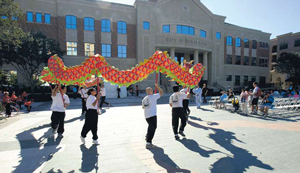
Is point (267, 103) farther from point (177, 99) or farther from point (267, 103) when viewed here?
point (177, 99)

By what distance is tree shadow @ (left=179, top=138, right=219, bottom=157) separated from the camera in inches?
170

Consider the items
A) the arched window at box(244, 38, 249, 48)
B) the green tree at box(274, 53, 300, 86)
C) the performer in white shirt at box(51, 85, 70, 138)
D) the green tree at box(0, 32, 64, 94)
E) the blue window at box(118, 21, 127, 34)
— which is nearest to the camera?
the performer in white shirt at box(51, 85, 70, 138)

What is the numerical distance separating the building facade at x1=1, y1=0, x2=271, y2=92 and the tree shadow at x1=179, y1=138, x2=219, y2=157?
2122cm

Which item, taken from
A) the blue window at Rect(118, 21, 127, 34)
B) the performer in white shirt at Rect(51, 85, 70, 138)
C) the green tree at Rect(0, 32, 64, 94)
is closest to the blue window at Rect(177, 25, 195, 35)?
the blue window at Rect(118, 21, 127, 34)

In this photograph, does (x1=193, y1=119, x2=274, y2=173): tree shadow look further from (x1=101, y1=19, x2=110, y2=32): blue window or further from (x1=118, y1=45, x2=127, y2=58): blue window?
(x1=101, y1=19, x2=110, y2=32): blue window

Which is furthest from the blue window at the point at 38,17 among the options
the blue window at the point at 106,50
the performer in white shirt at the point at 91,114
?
the performer in white shirt at the point at 91,114

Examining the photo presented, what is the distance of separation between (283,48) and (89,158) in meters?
55.8

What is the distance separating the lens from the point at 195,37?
93.8ft

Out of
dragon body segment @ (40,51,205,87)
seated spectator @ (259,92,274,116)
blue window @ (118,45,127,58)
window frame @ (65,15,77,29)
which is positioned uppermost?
window frame @ (65,15,77,29)

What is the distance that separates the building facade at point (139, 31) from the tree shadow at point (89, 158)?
21783 millimetres

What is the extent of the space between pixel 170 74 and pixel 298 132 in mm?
5690

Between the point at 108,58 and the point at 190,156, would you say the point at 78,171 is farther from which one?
the point at 108,58

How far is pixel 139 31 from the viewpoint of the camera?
25.9m

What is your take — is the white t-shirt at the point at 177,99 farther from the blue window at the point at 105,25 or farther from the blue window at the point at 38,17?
the blue window at the point at 38,17
